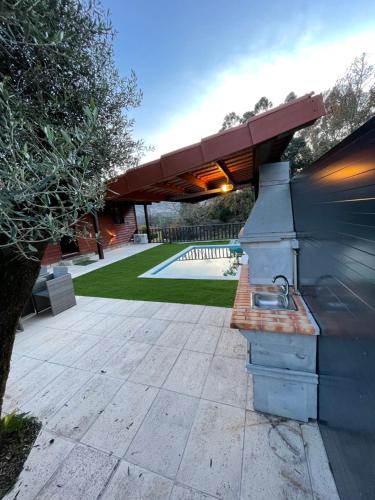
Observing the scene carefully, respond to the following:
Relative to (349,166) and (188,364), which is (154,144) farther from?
(188,364)

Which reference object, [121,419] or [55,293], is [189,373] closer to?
[121,419]

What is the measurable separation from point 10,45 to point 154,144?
2172 mm

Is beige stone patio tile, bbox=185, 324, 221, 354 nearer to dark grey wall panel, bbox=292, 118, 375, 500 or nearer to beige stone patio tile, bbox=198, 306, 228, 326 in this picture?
beige stone patio tile, bbox=198, 306, 228, 326

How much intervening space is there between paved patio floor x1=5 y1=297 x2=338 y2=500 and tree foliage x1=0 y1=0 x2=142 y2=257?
5.26 ft

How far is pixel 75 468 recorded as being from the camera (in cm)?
143

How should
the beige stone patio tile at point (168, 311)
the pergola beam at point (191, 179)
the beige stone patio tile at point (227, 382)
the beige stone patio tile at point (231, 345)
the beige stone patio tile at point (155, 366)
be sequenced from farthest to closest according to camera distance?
the beige stone patio tile at point (168, 311) < the pergola beam at point (191, 179) < the beige stone patio tile at point (231, 345) < the beige stone patio tile at point (155, 366) < the beige stone patio tile at point (227, 382)

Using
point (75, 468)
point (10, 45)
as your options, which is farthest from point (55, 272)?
point (10, 45)

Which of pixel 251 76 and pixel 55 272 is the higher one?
pixel 251 76

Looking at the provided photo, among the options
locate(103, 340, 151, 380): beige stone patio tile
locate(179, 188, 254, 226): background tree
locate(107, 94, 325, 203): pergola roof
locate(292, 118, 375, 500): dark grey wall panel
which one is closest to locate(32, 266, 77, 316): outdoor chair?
locate(103, 340, 151, 380): beige stone patio tile

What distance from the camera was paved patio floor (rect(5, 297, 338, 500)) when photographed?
1301 mm

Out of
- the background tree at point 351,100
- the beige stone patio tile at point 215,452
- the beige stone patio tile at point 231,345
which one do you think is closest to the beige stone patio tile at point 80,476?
the beige stone patio tile at point 215,452

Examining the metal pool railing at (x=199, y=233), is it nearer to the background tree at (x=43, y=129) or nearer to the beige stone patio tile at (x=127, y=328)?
the beige stone patio tile at (x=127, y=328)

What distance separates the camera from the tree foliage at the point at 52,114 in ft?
2.85

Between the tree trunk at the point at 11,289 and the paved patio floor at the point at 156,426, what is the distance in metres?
0.83
